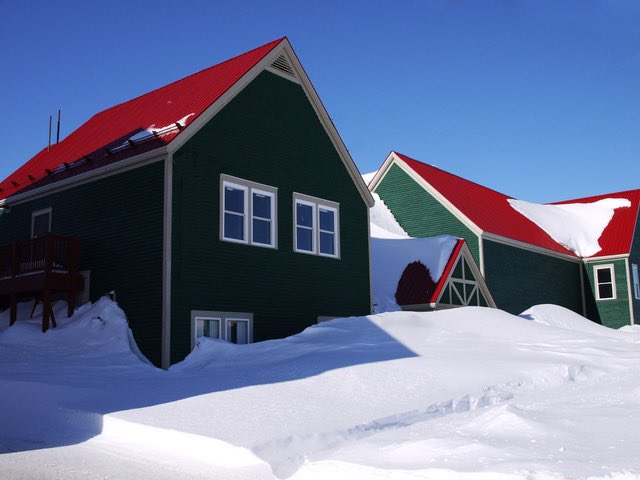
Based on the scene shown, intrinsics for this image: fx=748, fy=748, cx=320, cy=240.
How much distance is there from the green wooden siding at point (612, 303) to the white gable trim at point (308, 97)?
2012 cm

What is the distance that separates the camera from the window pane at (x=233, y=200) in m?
19.2

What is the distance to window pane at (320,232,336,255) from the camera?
867 inches

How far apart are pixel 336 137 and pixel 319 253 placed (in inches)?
149

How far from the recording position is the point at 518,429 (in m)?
9.15

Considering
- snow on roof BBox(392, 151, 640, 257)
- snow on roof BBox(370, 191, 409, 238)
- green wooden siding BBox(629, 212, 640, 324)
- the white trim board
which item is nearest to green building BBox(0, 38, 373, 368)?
the white trim board

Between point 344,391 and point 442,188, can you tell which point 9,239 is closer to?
point 344,391

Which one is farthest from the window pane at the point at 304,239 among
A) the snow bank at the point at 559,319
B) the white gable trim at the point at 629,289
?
the white gable trim at the point at 629,289

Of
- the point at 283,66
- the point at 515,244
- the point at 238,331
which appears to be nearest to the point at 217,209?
the point at 238,331

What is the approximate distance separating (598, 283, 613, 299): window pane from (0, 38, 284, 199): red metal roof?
24.9m

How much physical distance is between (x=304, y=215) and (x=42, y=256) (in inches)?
286

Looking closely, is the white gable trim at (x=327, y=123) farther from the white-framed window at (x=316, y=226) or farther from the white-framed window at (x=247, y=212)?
the white-framed window at (x=247, y=212)

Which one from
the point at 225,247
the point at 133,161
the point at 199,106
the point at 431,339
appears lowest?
the point at 431,339

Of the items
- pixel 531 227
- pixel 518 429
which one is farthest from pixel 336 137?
pixel 531 227

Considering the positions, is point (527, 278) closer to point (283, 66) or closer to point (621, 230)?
point (621, 230)
